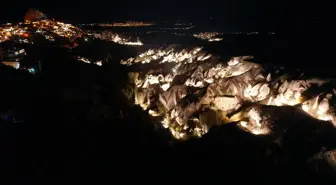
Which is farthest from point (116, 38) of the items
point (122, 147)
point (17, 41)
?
point (122, 147)

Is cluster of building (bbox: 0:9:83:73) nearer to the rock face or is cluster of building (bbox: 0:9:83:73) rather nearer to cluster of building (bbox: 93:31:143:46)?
cluster of building (bbox: 93:31:143:46)

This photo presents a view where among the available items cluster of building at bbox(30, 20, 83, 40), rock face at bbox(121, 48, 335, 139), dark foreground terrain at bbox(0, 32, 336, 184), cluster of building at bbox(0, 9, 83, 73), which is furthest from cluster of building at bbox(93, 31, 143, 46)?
dark foreground terrain at bbox(0, 32, 336, 184)

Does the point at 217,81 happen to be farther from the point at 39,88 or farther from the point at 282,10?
the point at 282,10

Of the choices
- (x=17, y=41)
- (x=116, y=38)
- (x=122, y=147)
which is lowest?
(x=122, y=147)

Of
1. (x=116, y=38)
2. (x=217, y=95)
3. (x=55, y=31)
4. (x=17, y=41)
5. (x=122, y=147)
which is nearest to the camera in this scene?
(x=122, y=147)

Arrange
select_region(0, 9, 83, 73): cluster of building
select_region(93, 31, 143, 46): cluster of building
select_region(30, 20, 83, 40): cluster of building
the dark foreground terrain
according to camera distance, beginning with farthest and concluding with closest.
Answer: select_region(93, 31, 143, 46): cluster of building, select_region(30, 20, 83, 40): cluster of building, select_region(0, 9, 83, 73): cluster of building, the dark foreground terrain

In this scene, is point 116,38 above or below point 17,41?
above

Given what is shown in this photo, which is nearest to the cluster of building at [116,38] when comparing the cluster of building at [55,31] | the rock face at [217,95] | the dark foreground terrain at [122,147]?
the cluster of building at [55,31]

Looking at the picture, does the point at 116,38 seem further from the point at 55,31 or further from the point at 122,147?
the point at 122,147

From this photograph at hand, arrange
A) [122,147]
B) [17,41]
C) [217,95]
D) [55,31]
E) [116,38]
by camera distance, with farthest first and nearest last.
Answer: [116,38]
[55,31]
[17,41]
[217,95]
[122,147]

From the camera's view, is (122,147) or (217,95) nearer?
(122,147)
